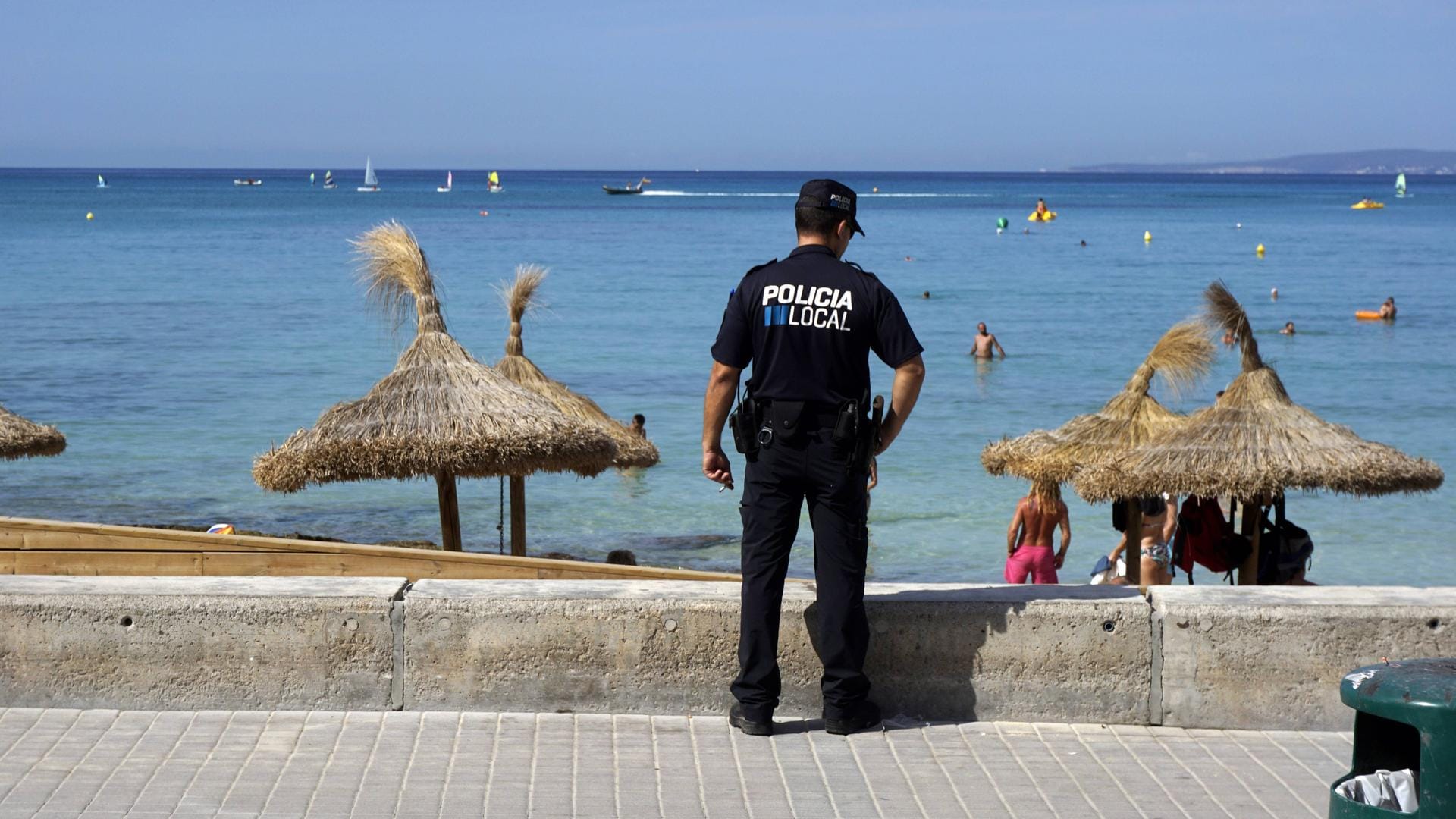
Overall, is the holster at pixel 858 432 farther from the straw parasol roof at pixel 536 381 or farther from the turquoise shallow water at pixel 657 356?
the turquoise shallow water at pixel 657 356

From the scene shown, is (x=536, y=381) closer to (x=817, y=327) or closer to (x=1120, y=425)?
(x=1120, y=425)

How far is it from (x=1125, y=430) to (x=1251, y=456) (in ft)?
4.15

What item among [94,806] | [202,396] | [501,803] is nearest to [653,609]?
[501,803]

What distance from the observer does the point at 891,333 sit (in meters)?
5.07

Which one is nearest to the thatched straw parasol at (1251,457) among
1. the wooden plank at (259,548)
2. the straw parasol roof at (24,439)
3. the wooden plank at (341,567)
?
the wooden plank at (259,548)

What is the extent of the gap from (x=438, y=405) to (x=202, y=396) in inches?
738

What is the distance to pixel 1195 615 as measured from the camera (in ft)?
17.7

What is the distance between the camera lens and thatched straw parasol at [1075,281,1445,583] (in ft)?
29.6

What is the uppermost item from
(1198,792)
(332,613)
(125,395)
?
(332,613)

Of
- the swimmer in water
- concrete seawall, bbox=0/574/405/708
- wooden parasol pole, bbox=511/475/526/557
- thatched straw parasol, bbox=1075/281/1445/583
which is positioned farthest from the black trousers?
the swimmer in water

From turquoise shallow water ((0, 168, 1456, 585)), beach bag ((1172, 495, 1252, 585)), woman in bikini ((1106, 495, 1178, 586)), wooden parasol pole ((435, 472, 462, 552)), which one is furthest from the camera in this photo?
turquoise shallow water ((0, 168, 1456, 585))

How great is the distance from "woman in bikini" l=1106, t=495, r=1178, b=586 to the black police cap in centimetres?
635

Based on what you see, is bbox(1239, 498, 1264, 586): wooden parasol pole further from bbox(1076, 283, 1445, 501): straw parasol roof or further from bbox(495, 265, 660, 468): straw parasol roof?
bbox(495, 265, 660, 468): straw parasol roof

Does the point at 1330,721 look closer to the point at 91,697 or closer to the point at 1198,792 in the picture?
the point at 1198,792
